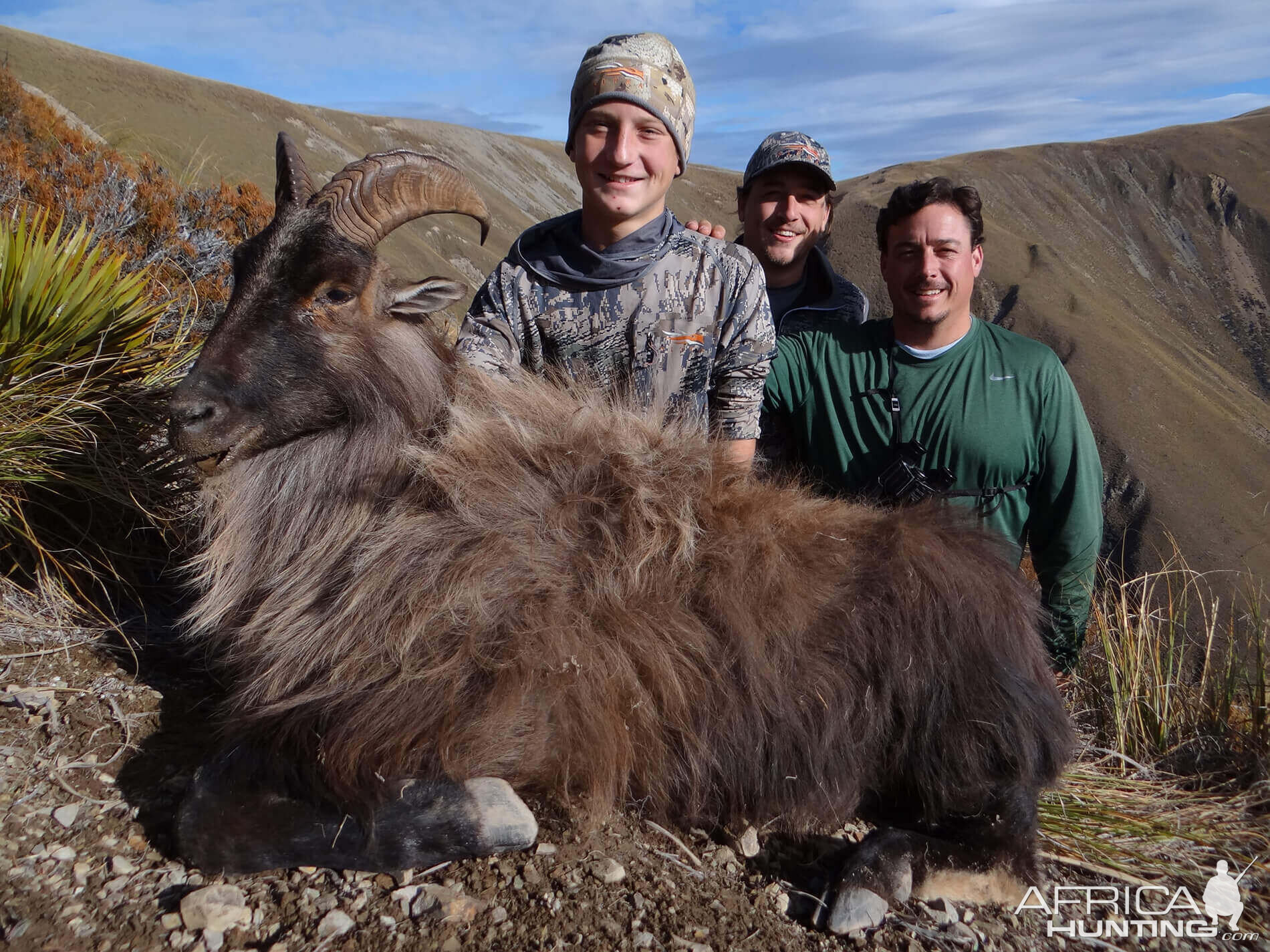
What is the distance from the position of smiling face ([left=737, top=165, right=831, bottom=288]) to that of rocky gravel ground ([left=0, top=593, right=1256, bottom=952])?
3655 mm

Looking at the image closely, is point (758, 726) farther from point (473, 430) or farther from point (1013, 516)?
point (1013, 516)

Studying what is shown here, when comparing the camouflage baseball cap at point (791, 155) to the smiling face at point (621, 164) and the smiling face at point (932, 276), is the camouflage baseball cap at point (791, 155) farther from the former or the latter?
the smiling face at point (621, 164)

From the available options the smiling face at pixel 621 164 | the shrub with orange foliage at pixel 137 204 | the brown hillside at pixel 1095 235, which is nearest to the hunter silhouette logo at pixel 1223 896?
the brown hillside at pixel 1095 235

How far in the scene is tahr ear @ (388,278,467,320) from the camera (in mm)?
3414

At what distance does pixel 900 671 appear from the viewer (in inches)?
117

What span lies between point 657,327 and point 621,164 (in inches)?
28.0

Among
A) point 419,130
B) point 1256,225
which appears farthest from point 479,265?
point 1256,225

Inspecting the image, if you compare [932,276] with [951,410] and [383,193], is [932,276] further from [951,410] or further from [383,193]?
[383,193]

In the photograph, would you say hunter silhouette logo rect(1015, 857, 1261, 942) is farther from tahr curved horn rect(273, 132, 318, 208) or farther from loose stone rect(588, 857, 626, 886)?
tahr curved horn rect(273, 132, 318, 208)

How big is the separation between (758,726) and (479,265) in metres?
37.3

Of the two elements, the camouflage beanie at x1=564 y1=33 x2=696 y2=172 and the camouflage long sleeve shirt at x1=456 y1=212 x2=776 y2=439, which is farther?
the camouflage long sleeve shirt at x1=456 y1=212 x2=776 y2=439

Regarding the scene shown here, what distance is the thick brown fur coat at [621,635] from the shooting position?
2.81 metres

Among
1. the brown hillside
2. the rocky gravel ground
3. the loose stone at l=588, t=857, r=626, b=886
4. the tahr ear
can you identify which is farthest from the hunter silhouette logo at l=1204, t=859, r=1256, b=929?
the tahr ear

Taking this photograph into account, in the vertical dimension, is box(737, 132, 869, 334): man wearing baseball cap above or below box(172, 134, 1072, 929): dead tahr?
above
